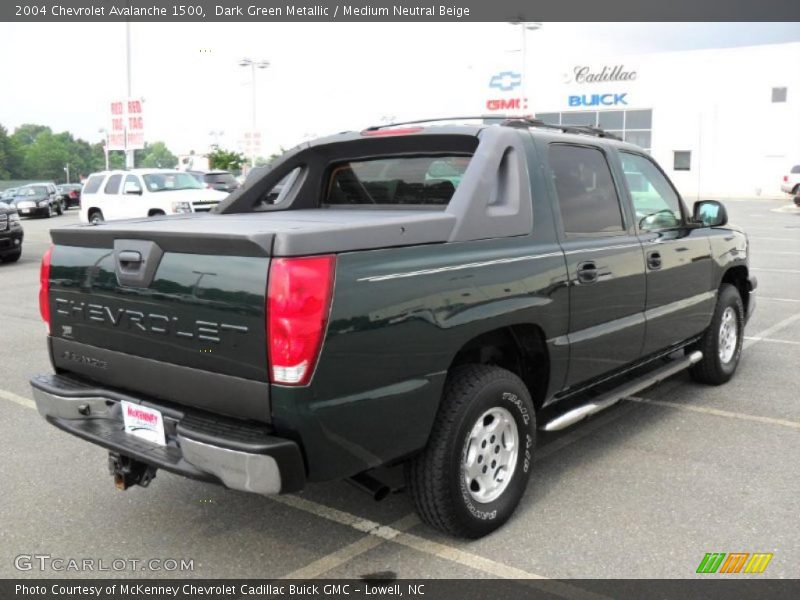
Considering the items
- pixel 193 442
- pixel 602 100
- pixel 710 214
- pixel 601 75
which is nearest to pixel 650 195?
pixel 710 214

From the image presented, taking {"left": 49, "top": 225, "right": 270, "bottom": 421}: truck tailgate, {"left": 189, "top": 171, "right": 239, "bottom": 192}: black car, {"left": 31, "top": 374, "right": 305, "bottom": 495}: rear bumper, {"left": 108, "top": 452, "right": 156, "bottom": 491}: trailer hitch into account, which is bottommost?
{"left": 108, "top": 452, "right": 156, "bottom": 491}: trailer hitch

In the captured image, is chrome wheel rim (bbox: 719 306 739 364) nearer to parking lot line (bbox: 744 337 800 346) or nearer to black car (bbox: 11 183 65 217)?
parking lot line (bbox: 744 337 800 346)

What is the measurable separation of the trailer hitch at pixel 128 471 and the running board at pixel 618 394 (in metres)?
1.94

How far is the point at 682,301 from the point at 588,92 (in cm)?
4879

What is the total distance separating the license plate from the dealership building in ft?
136

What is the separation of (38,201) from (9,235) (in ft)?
73.7

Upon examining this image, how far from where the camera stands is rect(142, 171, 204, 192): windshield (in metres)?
19.8

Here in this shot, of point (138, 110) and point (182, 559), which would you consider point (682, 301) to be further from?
point (138, 110)

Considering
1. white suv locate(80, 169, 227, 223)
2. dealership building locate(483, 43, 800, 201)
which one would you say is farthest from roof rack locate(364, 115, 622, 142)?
dealership building locate(483, 43, 800, 201)

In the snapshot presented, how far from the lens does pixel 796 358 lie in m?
6.96

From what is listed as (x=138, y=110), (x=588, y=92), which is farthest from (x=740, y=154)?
(x=138, y=110)

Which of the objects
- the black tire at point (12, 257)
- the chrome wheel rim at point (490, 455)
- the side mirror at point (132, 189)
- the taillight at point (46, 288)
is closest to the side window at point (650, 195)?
the chrome wheel rim at point (490, 455)

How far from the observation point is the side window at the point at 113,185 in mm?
20781

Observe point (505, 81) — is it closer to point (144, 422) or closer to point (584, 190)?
point (584, 190)
